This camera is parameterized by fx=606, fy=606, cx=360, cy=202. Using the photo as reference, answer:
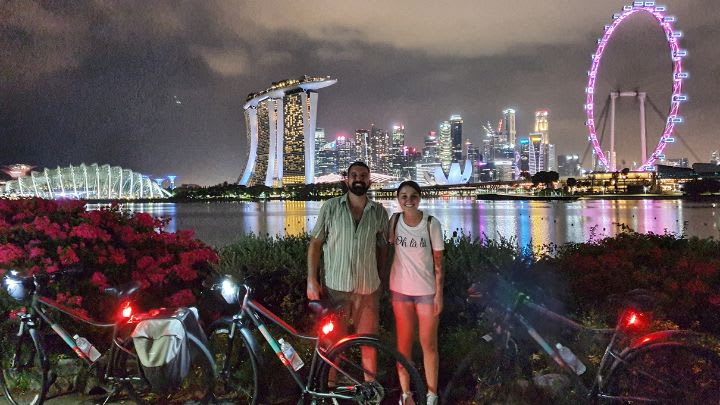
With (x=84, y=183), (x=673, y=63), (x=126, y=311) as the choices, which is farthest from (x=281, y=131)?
(x=126, y=311)

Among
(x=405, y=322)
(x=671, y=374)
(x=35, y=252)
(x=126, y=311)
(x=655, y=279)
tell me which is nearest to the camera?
(x=671, y=374)

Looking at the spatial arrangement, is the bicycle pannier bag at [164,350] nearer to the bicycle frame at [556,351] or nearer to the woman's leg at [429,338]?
the woman's leg at [429,338]

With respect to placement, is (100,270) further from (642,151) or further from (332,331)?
(642,151)

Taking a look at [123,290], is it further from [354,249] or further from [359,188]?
[359,188]

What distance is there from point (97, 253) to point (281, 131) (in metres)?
138

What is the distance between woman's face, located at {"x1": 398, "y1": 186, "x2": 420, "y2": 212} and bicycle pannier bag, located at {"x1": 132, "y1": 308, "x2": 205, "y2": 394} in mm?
1893

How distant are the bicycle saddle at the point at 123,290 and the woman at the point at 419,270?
2220 millimetres

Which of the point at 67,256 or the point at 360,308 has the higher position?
the point at 67,256

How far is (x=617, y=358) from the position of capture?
4.24 m

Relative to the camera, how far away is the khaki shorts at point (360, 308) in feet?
16.4

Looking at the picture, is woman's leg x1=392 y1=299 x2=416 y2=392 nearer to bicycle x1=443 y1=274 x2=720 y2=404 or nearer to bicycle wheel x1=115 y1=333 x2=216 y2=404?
bicycle x1=443 y1=274 x2=720 y2=404

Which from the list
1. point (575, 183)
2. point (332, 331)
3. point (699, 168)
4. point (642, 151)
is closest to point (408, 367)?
point (332, 331)

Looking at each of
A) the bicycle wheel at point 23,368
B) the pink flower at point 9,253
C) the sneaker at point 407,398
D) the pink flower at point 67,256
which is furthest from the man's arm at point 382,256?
the pink flower at point 9,253

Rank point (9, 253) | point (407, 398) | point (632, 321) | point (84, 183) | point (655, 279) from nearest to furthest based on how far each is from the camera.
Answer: point (632, 321) < point (407, 398) < point (9, 253) < point (655, 279) < point (84, 183)
